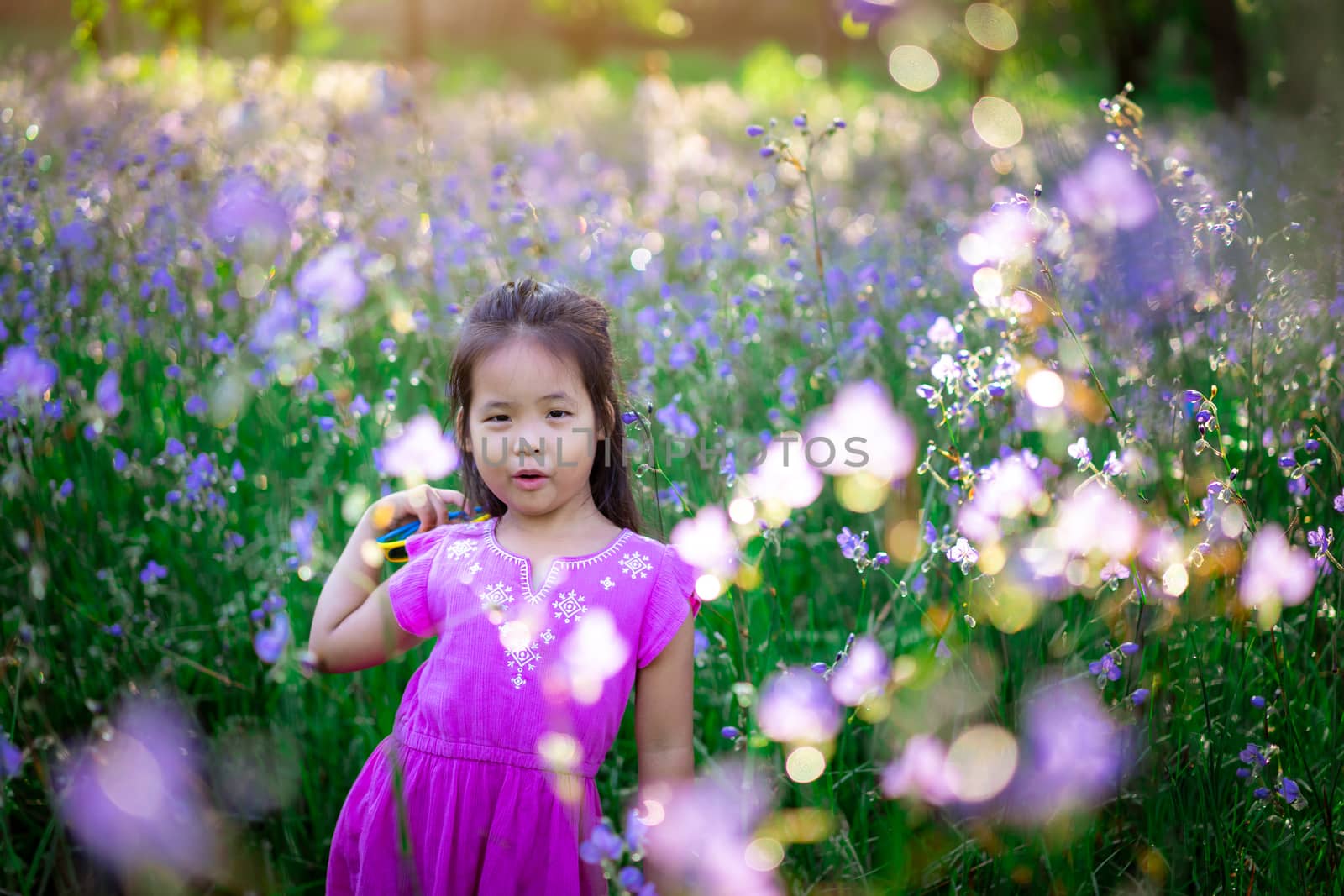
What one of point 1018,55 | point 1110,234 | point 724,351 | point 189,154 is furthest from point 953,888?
point 189,154

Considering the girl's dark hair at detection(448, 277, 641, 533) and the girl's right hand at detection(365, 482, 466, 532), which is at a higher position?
the girl's dark hair at detection(448, 277, 641, 533)

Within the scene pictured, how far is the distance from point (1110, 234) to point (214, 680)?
2.52m

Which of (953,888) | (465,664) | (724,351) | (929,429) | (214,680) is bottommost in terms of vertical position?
(953,888)

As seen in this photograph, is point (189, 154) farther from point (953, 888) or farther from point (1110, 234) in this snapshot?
point (953, 888)

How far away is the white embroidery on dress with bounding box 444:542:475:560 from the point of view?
1703mm

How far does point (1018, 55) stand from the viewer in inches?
107

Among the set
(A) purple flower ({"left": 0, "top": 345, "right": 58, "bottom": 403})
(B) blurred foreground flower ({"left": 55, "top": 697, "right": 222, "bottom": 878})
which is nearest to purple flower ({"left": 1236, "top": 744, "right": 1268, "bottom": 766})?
(B) blurred foreground flower ({"left": 55, "top": 697, "right": 222, "bottom": 878})

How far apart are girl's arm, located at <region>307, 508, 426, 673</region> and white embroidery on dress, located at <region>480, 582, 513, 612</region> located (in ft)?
0.63

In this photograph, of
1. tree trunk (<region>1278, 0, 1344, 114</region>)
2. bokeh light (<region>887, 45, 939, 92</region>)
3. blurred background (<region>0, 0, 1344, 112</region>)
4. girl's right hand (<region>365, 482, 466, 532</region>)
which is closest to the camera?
girl's right hand (<region>365, 482, 466, 532</region>)

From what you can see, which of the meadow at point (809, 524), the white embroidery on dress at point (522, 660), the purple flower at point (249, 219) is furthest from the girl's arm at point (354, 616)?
the purple flower at point (249, 219)

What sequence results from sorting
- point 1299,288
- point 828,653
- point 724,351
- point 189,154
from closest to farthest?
point 1299,288
point 828,653
point 724,351
point 189,154

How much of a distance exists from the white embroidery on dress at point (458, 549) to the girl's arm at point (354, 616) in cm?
12

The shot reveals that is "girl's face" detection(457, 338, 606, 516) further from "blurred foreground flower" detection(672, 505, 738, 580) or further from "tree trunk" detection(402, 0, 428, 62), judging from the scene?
"tree trunk" detection(402, 0, 428, 62)

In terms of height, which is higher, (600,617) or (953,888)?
(600,617)
